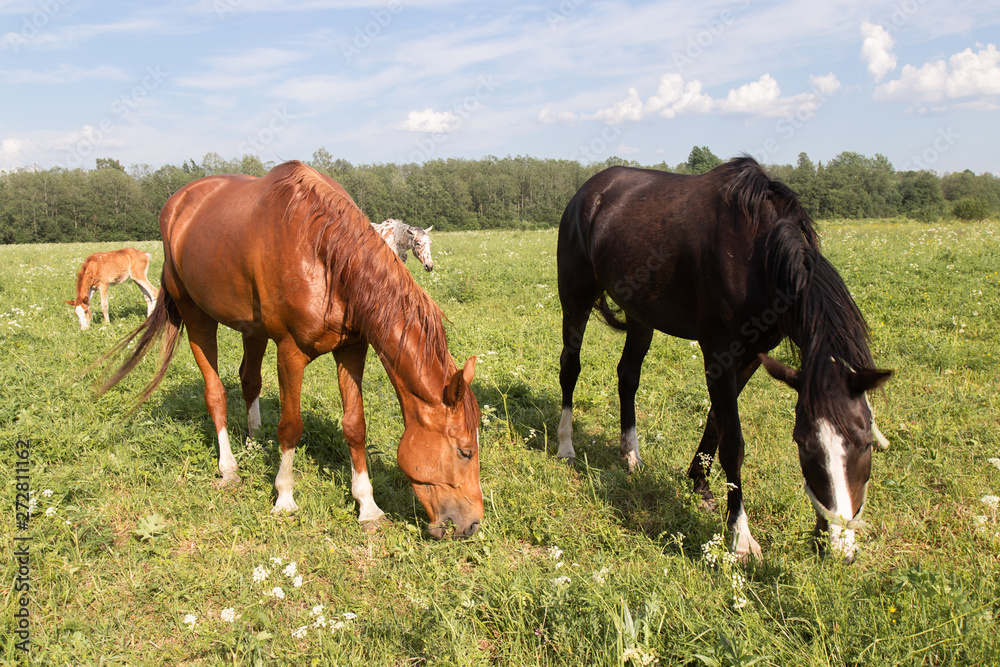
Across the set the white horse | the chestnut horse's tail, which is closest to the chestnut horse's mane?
the chestnut horse's tail

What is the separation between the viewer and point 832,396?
A: 2389mm

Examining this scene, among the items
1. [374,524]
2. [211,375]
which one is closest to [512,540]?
[374,524]

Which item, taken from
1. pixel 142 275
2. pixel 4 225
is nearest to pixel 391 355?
pixel 142 275

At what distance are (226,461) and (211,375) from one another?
0.78 m

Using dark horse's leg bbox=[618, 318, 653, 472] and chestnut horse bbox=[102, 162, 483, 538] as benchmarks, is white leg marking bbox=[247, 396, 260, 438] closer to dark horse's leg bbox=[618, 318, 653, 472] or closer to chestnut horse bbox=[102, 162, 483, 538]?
chestnut horse bbox=[102, 162, 483, 538]

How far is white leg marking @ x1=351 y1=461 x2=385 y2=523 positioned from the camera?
3646 millimetres

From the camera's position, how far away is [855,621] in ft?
7.08

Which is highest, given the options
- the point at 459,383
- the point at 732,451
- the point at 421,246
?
the point at 421,246

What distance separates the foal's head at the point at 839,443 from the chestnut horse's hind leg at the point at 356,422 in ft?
8.53

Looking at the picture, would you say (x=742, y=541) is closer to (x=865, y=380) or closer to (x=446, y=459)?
(x=865, y=380)

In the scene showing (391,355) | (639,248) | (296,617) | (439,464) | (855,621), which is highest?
(639,248)

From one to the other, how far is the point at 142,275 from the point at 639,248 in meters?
10.5

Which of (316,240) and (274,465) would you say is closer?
(316,240)

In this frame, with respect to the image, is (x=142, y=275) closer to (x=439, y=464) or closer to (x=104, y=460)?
(x=104, y=460)
